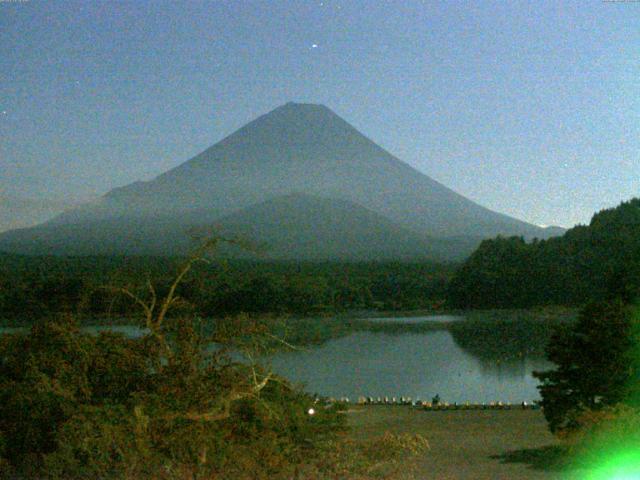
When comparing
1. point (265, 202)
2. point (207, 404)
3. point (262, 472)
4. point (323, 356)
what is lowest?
point (323, 356)

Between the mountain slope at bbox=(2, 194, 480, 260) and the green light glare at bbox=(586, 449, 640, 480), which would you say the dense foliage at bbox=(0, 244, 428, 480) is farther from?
the mountain slope at bbox=(2, 194, 480, 260)

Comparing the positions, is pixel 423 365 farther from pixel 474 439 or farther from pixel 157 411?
pixel 157 411

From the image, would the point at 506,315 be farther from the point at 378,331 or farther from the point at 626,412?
the point at 626,412

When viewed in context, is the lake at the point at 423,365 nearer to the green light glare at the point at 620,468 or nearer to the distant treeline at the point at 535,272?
the distant treeline at the point at 535,272

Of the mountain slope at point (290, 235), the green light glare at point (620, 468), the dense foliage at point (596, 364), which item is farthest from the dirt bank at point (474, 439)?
the mountain slope at point (290, 235)

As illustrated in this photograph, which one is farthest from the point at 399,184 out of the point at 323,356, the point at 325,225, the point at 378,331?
the point at 323,356
